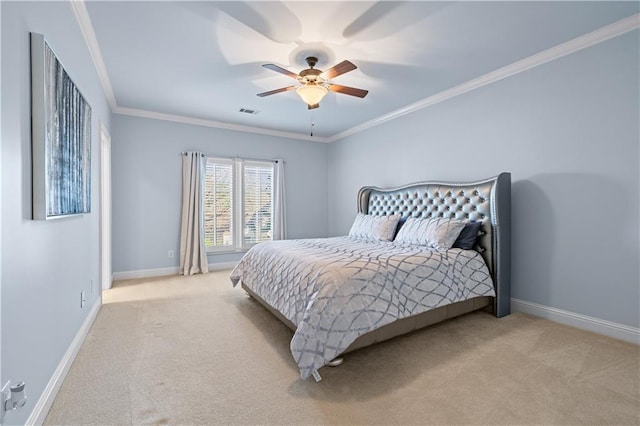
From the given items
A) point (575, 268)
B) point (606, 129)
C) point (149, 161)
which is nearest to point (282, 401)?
point (575, 268)

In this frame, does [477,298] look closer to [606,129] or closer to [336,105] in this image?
[606,129]

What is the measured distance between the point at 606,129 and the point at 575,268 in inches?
51.0

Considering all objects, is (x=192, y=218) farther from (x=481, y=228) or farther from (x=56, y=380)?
(x=481, y=228)

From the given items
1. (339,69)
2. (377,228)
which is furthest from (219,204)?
(339,69)

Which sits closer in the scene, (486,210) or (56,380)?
(56,380)

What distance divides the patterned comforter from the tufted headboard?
0.15 meters

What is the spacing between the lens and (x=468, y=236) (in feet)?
10.5

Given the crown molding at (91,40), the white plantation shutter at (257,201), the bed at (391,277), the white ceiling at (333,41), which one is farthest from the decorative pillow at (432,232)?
the crown molding at (91,40)

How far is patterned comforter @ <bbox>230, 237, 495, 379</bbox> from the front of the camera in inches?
77.5

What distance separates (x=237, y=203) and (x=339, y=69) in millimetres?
3519

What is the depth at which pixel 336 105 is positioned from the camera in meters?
4.36

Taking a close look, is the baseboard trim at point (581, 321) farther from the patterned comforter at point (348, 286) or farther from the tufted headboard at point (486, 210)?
the patterned comforter at point (348, 286)

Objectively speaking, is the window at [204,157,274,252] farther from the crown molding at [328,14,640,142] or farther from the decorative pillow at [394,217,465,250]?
the decorative pillow at [394,217,465,250]

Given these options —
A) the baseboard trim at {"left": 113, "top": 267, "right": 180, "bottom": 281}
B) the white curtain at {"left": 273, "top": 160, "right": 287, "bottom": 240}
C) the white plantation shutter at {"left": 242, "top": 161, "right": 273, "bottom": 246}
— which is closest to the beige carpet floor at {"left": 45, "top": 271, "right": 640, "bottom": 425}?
the baseboard trim at {"left": 113, "top": 267, "right": 180, "bottom": 281}
